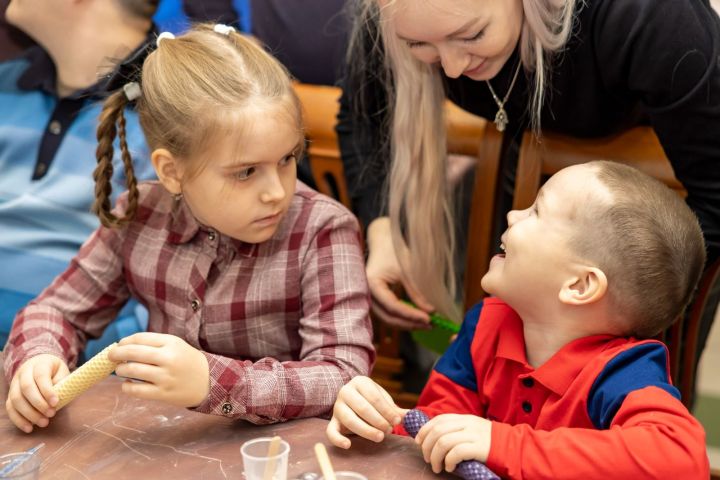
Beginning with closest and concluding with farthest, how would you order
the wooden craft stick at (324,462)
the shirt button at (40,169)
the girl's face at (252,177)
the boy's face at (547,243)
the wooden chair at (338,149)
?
the wooden craft stick at (324,462) → the boy's face at (547,243) → the girl's face at (252,177) → the wooden chair at (338,149) → the shirt button at (40,169)

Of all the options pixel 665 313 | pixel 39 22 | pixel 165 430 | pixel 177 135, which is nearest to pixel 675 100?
pixel 665 313

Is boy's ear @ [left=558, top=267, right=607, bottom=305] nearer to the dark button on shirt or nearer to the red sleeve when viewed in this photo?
the red sleeve

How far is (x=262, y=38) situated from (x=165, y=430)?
1.55 meters

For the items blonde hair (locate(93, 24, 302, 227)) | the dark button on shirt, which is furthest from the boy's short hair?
the dark button on shirt

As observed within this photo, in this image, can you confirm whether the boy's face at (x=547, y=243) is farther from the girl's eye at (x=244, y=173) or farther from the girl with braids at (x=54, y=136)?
the girl with braids at (x=54, y=136)

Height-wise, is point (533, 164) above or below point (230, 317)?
above

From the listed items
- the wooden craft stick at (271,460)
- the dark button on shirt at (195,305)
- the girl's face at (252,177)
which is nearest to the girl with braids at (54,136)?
the dark button on shirt at (195,305)

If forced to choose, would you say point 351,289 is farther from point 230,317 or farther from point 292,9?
point 292,9

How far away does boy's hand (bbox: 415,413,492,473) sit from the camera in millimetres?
1075

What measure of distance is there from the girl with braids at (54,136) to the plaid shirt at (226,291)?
0.34 meters

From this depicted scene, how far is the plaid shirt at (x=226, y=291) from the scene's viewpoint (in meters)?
1.42

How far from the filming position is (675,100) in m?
1.46

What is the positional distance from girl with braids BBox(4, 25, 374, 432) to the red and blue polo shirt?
173 mm

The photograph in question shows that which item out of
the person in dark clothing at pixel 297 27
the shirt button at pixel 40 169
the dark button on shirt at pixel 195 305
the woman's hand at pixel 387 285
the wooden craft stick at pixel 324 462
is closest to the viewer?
the wooden craft stick at pixel 324 462
